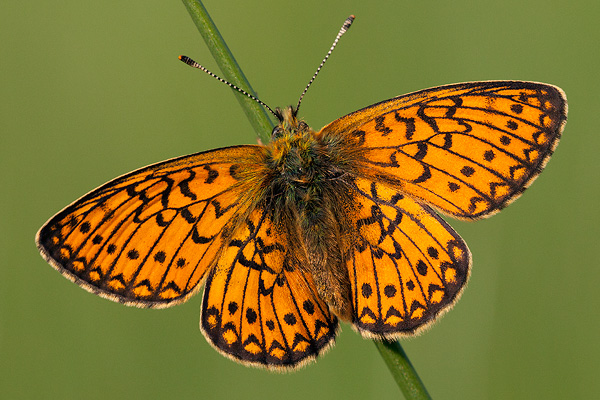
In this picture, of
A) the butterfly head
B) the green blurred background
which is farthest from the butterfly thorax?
the green blurred background

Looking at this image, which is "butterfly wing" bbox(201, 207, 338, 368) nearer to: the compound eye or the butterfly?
the butterfly

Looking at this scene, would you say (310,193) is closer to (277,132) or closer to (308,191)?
(308,191)

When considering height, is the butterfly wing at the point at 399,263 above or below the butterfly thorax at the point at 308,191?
below

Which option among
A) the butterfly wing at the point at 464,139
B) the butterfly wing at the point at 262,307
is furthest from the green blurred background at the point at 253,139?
the butterfly wing at the point at 464,139

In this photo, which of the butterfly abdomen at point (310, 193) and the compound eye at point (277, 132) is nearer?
the compound eye at point (277, 132)

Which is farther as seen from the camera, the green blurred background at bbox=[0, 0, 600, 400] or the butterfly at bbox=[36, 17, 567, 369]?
the green blurred background at bbox=[0, 0, 600, 400]

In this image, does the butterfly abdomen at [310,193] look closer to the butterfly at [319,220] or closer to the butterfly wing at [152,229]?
the butterfly at [319,220]
